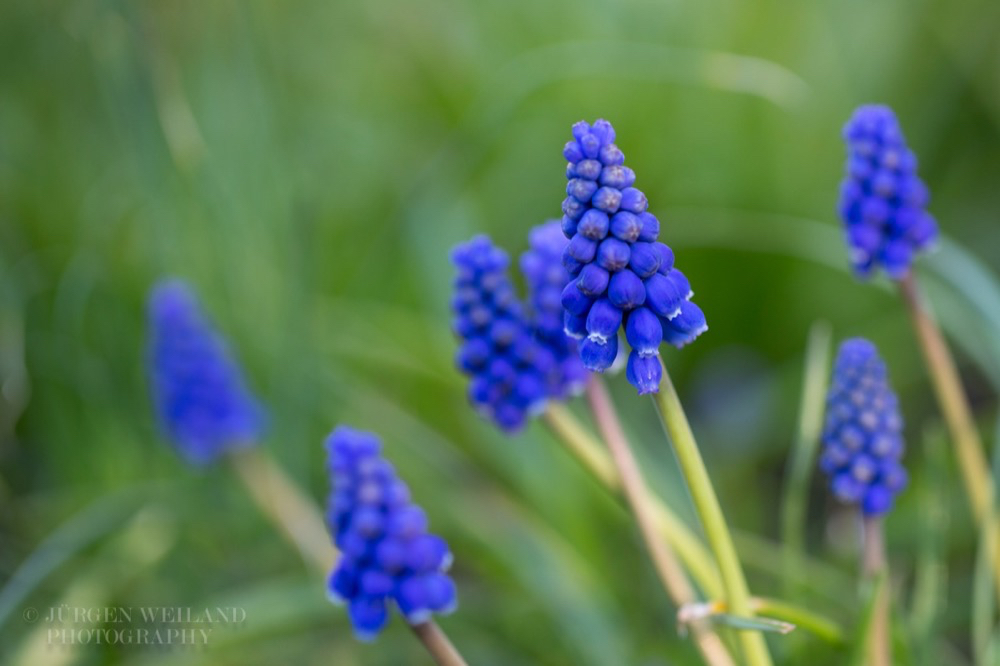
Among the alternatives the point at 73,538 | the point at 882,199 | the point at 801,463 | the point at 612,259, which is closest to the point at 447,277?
the point at 73,538

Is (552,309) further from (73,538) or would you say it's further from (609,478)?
(73,538)

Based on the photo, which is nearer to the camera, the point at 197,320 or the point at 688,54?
the point at 197,320

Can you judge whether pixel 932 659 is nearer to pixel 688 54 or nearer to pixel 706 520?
pixel 706 520

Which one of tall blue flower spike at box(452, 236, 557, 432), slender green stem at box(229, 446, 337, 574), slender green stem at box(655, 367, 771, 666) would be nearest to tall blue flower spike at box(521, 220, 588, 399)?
tall blue flower spike at box(452, 236, 557, 432)

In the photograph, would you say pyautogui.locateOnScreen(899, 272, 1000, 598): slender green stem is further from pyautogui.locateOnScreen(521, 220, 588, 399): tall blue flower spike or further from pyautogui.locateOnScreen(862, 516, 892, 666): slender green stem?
pyautogui.locateOnScreen(521, 220, 588, 399): tall blue flower spike

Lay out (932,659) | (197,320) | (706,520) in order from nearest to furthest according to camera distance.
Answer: (706,520) → (932,659) → (197,320)

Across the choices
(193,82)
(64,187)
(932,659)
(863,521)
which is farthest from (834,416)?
(193,82)

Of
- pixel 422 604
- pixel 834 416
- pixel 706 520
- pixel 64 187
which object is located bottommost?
pixel 422 604
